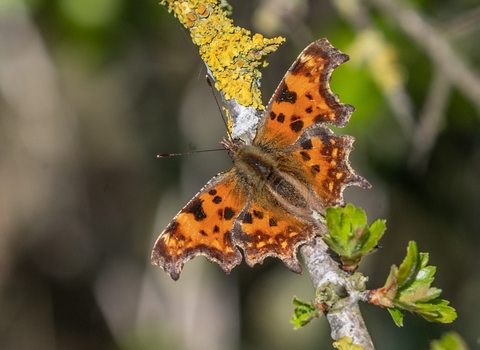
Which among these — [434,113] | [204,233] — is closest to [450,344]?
[204,233]

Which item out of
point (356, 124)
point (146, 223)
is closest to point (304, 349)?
point (146, 223)

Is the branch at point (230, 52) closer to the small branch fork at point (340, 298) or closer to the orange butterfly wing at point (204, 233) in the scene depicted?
the orange butterfly wing at point (204, 233)

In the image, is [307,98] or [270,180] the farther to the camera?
[270,180]

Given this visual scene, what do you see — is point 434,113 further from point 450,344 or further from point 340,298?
point 450,344

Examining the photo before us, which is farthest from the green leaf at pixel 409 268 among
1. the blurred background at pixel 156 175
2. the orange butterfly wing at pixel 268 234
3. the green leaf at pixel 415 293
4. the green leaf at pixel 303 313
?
the blurred background at pixel 156 175

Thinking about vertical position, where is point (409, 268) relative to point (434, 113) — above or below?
above
